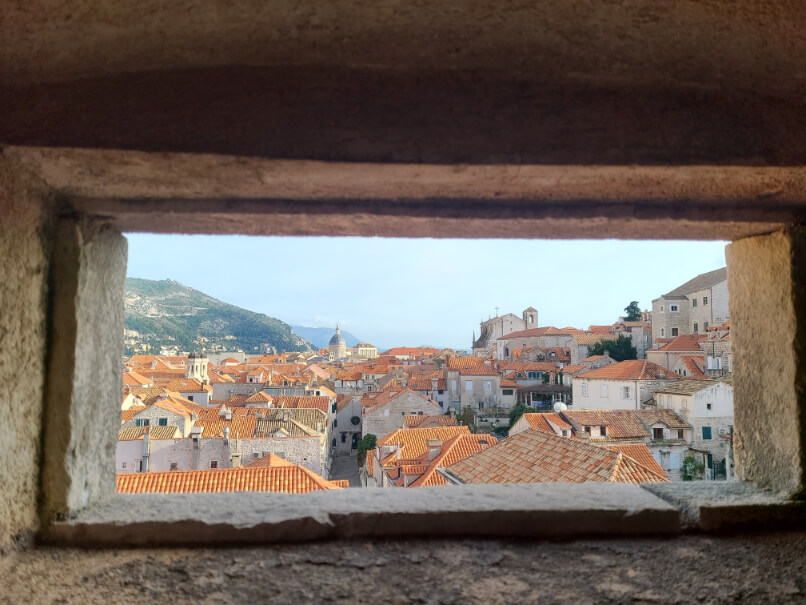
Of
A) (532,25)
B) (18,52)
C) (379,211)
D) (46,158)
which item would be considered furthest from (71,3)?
(532,25)

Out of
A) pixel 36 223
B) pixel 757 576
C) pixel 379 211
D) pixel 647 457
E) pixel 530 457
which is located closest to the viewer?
pixel 757 576

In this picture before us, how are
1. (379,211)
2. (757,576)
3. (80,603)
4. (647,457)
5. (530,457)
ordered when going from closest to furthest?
(80,603), (757,576), (379,211), (530,457), (647,457)

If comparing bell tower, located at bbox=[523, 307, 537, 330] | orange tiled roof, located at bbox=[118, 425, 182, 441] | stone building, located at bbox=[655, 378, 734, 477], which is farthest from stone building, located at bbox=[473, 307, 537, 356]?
orange tiled roof, located at bbox=[118, 425, 182, 441]

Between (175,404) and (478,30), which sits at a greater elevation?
(478,30)

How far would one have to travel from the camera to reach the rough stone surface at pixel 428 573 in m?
1.21

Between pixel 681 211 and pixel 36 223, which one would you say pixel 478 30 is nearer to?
pixel 681 211

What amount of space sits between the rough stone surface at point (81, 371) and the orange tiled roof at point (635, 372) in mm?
21259

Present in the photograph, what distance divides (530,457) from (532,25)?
789 cm

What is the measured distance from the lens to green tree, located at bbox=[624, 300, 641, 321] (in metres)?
38.7

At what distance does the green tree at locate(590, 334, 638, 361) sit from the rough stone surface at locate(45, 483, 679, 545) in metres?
31.0

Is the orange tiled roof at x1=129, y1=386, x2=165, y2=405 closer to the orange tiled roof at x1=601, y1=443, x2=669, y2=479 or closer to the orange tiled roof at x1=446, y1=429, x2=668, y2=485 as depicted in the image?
the orange tiled roof at x1=446, y1=429, x2=668, y2=485

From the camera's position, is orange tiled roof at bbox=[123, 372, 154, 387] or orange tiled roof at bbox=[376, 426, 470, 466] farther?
orange tiled roof at bbox=[123, 372, 154, 387]

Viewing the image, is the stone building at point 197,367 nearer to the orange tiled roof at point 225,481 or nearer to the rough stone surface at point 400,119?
the orange tiled roof at point 225,481

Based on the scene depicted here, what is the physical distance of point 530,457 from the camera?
27.3 ft
